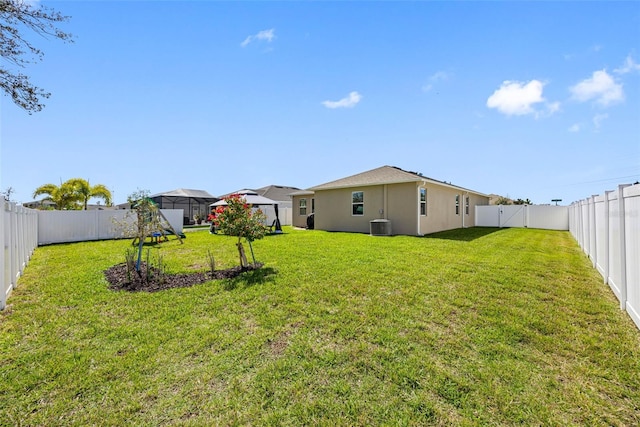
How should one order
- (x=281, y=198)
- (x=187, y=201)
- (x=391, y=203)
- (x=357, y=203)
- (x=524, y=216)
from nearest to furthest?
(x=391, y=203), (x=357, y=203), (x=524, y=216), (x=281, y=198), (x=187, y=201)

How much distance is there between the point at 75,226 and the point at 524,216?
25.5m

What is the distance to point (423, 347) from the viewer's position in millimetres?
2887

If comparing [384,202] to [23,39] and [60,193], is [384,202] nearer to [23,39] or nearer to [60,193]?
[23,39]

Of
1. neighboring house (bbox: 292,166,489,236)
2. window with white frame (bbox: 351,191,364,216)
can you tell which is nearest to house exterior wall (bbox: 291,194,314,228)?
neighboring house (bbox: 292,166,489,236)

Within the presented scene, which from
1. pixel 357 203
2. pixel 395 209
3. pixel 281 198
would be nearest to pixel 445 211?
pixel 395 209

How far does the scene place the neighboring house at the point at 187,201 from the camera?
2742cm

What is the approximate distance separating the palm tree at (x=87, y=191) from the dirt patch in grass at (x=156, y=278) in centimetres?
1597

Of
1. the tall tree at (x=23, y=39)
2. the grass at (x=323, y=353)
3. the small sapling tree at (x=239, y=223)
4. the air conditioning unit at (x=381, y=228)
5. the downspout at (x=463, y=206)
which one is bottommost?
the grass at (x=323, y=353)

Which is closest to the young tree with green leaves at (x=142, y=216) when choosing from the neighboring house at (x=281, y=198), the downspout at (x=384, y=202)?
the downspout at (x=384, y=202)

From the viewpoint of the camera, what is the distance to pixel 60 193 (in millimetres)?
17406

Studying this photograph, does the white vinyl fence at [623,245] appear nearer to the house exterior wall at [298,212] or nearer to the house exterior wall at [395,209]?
the house exterior wall at [395,209]

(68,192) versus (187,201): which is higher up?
(187,201)

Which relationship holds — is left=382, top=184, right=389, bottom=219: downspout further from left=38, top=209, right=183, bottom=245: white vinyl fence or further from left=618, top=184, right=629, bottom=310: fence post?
left=38, top=209, right=183, bottom=245: white vinyl fence

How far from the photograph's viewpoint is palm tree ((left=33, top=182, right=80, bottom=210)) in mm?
17406
